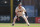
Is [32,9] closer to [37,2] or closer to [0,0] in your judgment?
[37,2]

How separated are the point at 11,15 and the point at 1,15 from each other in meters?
0.82

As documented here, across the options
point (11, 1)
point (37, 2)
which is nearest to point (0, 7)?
point (11, 1)

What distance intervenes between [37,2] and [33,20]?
150cm

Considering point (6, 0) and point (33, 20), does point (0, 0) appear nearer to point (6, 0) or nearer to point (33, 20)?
point (6, 0)

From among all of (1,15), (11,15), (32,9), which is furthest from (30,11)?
(1,15)

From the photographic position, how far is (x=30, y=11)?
12.4 m

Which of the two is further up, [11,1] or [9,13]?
[11,1]

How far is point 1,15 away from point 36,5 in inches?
116

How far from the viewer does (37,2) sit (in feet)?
40.5

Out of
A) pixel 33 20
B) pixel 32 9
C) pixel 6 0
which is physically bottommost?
pixel 33 20

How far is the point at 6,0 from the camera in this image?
12.4 metres

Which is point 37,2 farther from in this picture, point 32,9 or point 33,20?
point 33,20

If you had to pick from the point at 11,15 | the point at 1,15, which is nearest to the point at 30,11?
the point at 11,15

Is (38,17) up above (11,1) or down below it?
below
